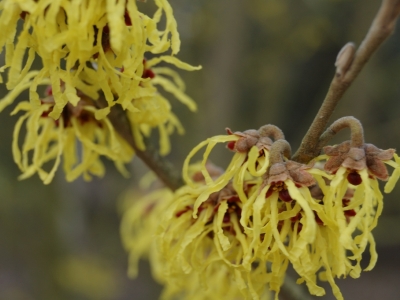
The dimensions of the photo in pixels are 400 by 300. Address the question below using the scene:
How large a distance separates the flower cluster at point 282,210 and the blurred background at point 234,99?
1.76 meters

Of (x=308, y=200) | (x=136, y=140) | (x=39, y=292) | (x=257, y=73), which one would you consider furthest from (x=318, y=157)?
(x=39, y=292)

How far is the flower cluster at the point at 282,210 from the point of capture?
755mm

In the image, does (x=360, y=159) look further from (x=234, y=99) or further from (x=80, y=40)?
(x=234, y=99)

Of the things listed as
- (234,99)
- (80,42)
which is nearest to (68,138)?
(80,42)

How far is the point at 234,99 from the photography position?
2.85 meters

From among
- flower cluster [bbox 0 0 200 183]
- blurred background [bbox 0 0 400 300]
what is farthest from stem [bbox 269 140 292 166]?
blurred background [bbox 0 0 400 300]

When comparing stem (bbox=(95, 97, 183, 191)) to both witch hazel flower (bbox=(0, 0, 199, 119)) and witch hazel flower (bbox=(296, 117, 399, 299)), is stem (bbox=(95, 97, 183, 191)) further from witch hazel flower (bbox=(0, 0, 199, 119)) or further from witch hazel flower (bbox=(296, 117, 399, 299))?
witch hazel flower (bbox=(296, 117, 399, 299))

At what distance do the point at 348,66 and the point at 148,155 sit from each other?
1.61ft

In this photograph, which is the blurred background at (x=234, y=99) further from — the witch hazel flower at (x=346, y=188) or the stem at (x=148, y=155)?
the witch hazel flower at (x=346, y=188)

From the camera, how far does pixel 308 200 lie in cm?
77

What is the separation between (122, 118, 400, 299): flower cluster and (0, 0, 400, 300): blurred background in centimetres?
176

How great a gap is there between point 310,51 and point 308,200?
9.53 feet

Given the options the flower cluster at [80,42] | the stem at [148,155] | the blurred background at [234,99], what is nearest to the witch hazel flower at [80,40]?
the flower cluster at [80,42]

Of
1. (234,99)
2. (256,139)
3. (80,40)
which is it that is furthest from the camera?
(234,99)
